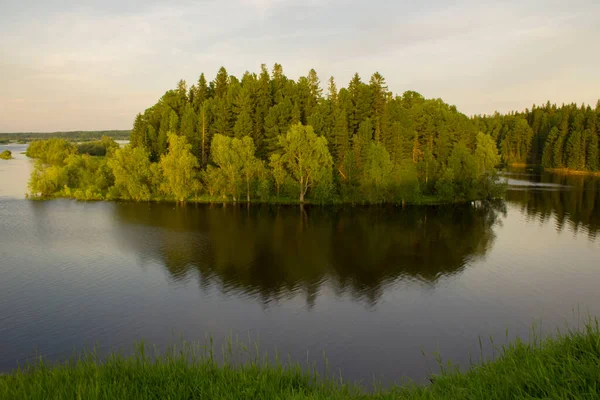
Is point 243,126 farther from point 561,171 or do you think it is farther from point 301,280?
point 561,171

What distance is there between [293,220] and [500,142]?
115 m

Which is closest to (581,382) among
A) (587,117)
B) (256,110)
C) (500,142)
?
(256,110)

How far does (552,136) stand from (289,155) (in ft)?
301

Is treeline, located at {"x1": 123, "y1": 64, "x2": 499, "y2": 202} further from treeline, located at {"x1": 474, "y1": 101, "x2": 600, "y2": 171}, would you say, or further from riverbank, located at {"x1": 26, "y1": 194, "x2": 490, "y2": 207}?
treeline, located at {"x1": 474, "y1": 101, "x2": 600, "y2": 171}

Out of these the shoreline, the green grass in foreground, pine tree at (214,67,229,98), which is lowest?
the shoreline

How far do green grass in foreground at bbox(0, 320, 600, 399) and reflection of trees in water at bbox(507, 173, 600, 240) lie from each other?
39.9 meters

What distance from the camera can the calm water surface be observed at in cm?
2109

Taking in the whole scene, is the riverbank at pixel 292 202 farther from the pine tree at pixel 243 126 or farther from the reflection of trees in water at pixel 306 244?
the pine tree at pixel 243 126

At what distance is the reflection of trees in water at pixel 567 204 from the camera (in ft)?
156

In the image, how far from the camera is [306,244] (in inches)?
1538

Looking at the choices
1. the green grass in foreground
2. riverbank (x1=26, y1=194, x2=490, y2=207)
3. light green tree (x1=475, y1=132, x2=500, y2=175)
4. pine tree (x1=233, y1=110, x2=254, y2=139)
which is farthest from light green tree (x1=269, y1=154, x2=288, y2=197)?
the green grass in foreground

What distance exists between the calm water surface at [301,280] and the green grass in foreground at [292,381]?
8166mm

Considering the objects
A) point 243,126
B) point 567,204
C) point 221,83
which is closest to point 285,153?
point 243,126

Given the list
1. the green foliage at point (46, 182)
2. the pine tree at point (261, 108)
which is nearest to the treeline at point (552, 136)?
the pine tree at point (261, 108)
